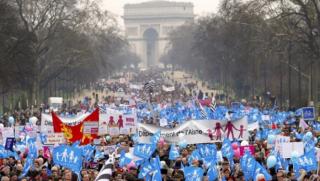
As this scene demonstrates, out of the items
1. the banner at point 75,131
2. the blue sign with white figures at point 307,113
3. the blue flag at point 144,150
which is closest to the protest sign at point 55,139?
the banner at point 75,131

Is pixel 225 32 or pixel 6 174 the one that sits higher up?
pixel 225 32

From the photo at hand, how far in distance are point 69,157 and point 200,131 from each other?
575 centimetres

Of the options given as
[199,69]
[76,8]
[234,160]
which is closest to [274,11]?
[76,8]

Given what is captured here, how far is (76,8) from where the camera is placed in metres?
68.0

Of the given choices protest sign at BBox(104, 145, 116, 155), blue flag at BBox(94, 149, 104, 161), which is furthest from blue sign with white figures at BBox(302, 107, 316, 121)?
blue flag at BBox(94, 149, 104, 161)

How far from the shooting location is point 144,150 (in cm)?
1795

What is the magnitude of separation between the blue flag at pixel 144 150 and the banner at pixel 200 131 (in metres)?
3.71

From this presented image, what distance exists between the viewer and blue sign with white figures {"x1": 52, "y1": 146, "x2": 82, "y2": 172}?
16500 mm

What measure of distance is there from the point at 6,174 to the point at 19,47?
39113 millimetres

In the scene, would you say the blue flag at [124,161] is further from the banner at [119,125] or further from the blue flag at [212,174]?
the banner at [119,125]

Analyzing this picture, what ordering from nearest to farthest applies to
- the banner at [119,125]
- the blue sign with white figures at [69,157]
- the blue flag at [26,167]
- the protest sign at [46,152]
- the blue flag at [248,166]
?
the blue flag at [248,166] < the blue sign with white figures at [69,157] < the blue flag at [26,167] < the protest sign at [46,152] < the banner at [119,125]

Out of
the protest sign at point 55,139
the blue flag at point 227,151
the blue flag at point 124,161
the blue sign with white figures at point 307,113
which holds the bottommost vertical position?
the blue flag at point 124,161

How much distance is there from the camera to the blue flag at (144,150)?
17.9 m

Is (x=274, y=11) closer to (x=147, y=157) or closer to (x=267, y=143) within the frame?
(x=267, y=143)
